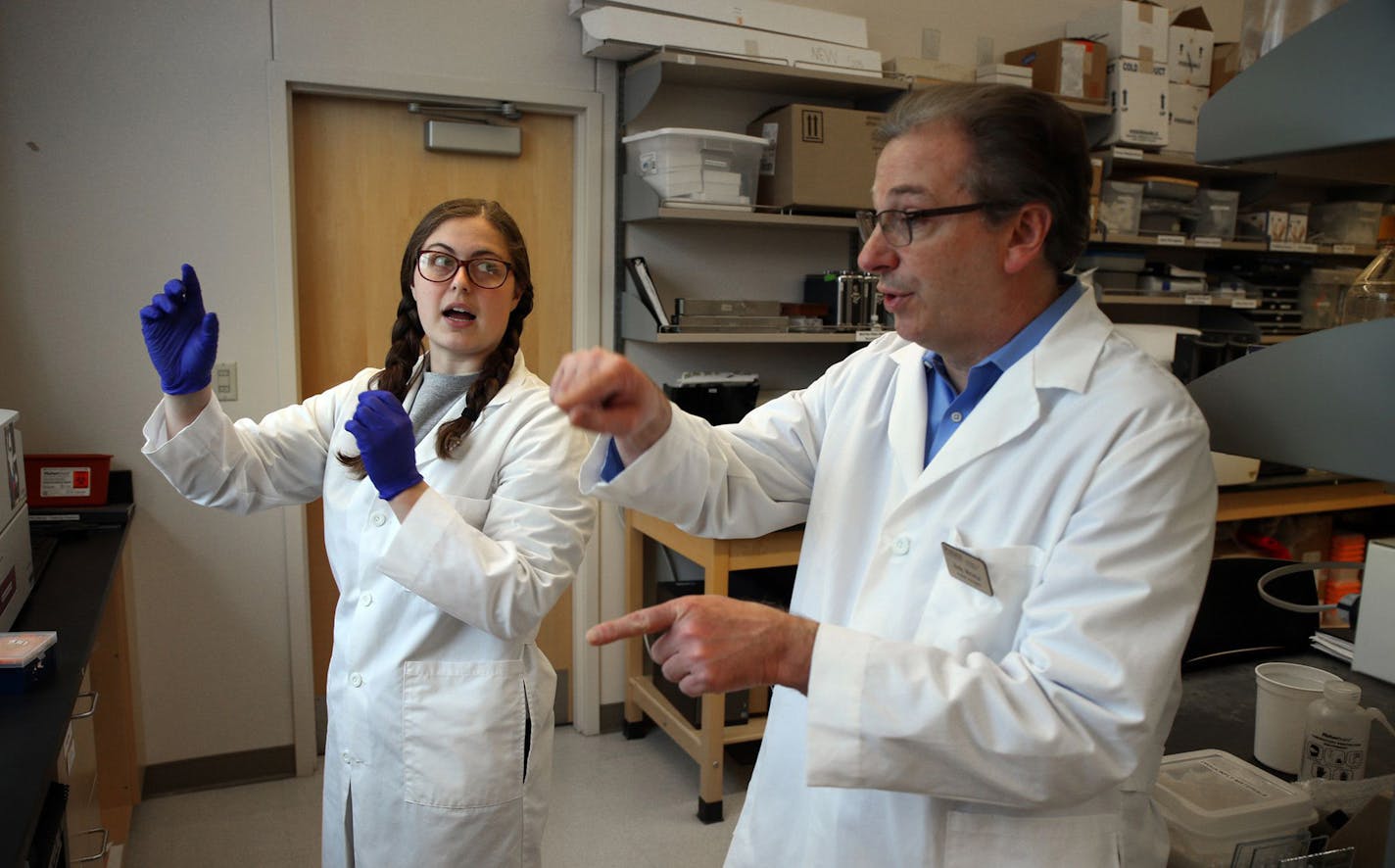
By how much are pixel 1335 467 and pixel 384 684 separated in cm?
125

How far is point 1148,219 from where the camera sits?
3.82 metres

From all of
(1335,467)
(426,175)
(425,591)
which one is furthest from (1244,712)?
(426,175)

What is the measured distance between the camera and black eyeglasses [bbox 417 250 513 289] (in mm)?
1559

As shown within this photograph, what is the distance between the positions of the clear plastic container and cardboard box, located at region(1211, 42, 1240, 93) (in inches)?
109

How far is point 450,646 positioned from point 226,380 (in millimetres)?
1588

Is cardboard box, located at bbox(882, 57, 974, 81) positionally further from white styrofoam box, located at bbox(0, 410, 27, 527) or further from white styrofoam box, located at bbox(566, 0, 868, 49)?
white styrofoam box, located at bbox(0, 410, 27, 527)

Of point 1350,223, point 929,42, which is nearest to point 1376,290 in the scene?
point 929,42

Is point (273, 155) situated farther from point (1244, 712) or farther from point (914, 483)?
point (1244, 712)

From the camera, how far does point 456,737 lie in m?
1.46

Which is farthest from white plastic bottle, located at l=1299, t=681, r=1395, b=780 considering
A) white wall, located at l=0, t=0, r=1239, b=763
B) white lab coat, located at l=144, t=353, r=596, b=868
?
white wall, located at l=0, t=0, r=1239, b=763

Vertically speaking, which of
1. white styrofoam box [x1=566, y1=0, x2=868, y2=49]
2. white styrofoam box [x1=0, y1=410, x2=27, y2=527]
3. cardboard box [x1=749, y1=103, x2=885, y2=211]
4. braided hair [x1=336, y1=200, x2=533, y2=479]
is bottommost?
white styrofoam box [x1=0, y1=410, x2=27, y2=527]

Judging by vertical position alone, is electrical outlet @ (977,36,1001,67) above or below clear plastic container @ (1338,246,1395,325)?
above

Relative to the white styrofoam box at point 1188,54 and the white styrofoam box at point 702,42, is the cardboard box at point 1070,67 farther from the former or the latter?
the white styrofoam box at point 702,42

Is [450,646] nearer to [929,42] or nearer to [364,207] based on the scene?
[364,207]
